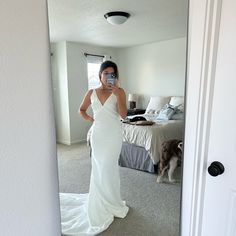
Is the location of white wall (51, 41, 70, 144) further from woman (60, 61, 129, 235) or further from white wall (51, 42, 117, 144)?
woman (60, 61, 129, 235)

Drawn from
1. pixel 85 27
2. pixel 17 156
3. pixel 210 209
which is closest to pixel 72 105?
pixel 17 156

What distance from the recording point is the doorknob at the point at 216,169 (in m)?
1.00

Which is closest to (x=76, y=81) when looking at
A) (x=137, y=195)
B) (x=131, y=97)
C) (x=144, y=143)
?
(x=131, y=97)

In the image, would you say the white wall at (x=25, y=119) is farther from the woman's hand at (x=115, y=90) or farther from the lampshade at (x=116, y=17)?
the lampshade at (x=116, y=17)

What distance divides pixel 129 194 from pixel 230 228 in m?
0.86

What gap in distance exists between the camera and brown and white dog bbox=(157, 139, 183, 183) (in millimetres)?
1455

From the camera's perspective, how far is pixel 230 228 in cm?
106

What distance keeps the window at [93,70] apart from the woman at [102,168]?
0.03 m

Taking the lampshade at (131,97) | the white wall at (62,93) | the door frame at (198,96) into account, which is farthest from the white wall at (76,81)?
the door frame at (198,96)

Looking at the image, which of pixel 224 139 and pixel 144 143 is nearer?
pixel 224 139

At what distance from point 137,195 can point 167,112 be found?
0.77 metres

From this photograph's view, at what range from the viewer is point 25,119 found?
0.77 m

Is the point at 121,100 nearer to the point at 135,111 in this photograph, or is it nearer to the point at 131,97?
the point at 131,97

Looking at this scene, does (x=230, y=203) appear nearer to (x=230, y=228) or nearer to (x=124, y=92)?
(x=230, y=228)
